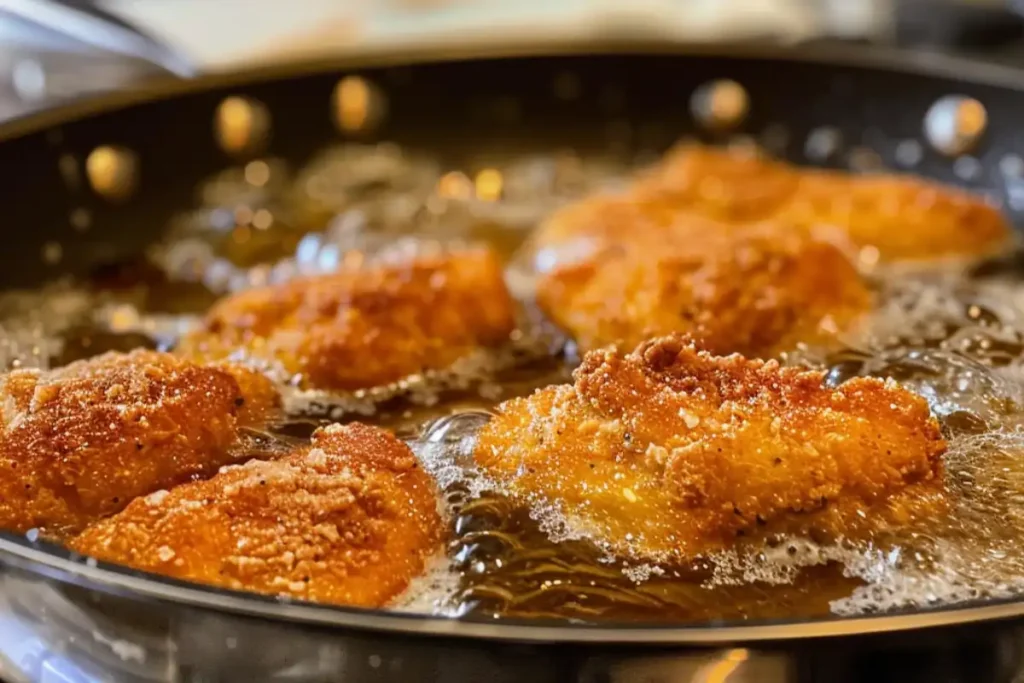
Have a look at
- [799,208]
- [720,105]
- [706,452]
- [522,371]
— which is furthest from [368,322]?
[720,105]

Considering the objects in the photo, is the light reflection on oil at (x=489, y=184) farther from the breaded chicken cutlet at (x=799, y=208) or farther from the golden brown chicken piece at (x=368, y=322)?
the golden brown chicken piece at (x=368, y=322)

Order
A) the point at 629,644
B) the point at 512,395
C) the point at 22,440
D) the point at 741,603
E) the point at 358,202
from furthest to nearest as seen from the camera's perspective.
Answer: the point at 358,202 → the point at 512,395 → the point at 22,440 → the point at 741,603 → the point at 629,644

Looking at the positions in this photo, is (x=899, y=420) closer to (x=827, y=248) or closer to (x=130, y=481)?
(x=827, y=248)

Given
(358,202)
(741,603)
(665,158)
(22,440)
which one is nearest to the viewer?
(741,603)

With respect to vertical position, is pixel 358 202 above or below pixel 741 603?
above

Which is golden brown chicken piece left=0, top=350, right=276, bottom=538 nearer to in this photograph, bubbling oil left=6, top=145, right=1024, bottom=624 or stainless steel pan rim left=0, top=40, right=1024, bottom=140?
bubbling oil left=6, top=145, right=1024, bottom=624

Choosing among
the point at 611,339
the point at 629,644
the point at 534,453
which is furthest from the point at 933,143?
the point at 629,644

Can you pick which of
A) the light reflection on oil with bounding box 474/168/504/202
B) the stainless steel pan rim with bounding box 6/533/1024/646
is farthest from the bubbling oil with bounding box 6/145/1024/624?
the stainless steel pan rim with bounding box 6/533/1024/646
